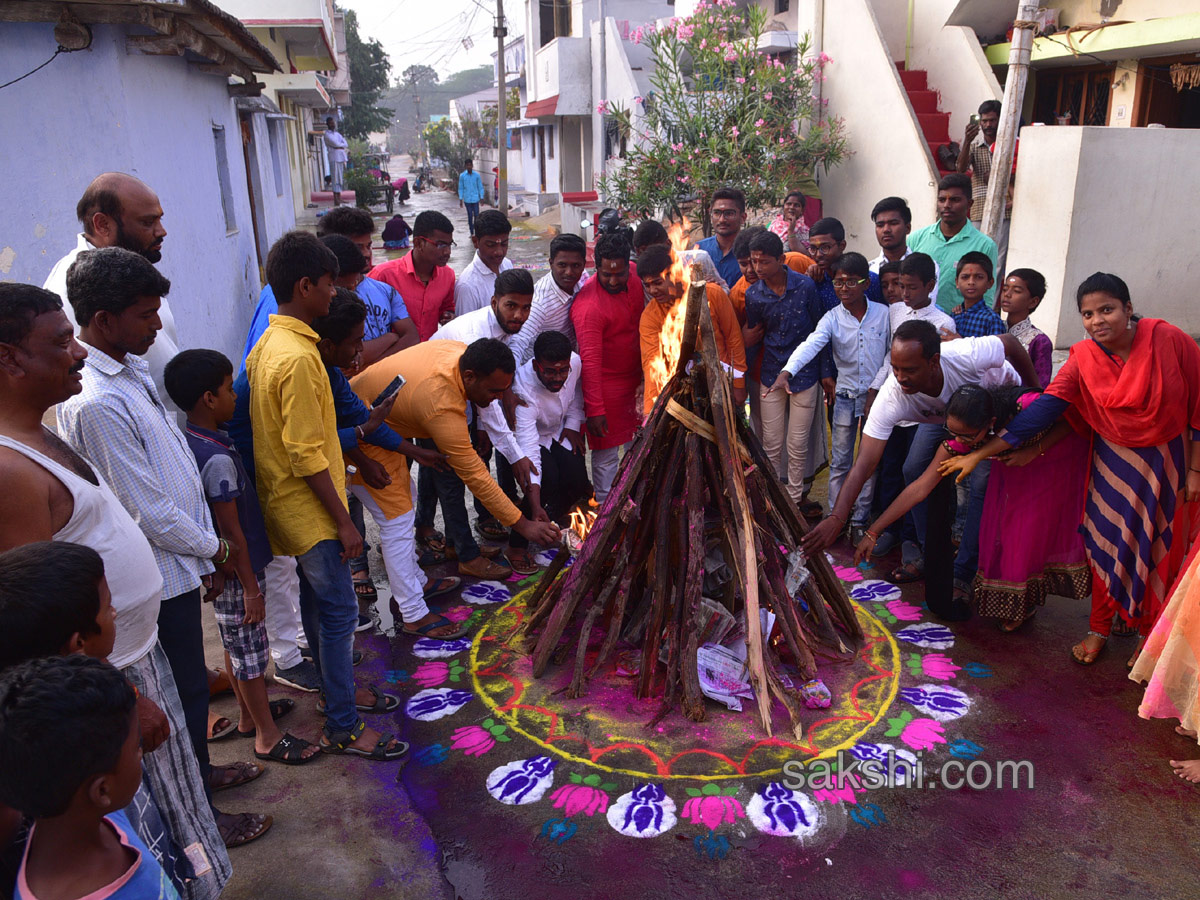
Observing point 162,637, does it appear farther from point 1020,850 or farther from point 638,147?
point 638,147

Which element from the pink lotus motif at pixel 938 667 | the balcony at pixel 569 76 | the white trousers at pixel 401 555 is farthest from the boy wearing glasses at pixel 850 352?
the balcony at pixel 569 76

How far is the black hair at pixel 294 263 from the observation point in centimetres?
333

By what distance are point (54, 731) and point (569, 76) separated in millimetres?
24753

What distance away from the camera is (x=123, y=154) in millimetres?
6387

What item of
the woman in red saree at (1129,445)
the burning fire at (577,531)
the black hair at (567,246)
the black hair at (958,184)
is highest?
the black hair at (958,184)

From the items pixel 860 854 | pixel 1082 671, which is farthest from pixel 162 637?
pixel 1082 671

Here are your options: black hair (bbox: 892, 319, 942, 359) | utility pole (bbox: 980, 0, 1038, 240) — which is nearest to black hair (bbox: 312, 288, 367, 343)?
black hair (bbox: 892, 319, 942, 359)

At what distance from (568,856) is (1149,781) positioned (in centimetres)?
233

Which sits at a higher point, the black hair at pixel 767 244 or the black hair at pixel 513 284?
the black hair at pixel 767 244

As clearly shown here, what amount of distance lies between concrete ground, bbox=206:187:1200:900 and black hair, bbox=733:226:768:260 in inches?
129

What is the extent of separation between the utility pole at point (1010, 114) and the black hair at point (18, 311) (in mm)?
8923

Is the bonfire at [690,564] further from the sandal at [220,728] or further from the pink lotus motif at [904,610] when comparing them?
the sandal at [220,728]

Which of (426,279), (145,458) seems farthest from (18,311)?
(426,279)

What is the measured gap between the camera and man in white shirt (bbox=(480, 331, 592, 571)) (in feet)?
16.4
